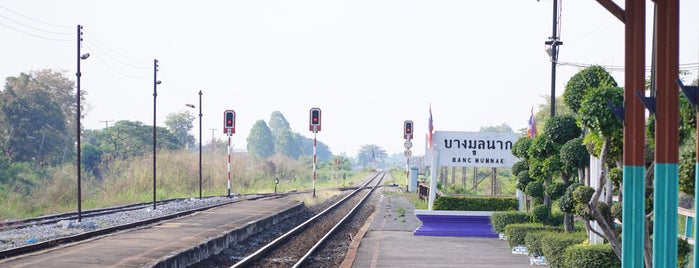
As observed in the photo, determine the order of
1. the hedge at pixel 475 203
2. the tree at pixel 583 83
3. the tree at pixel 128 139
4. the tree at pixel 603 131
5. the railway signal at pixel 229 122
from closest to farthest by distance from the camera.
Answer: the tree at pixel 603 131
the tree at pixel 583 83
the hedge at pixel 475 203
the railway signal at pixel 229 122
the tree at pixel 128 139

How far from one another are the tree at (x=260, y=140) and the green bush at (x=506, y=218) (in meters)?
129

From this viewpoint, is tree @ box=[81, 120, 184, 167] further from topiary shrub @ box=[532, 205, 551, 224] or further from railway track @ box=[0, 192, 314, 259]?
topiary shrub @ box=[532, 205, 551, 224]

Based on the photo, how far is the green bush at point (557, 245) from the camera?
11.4 m

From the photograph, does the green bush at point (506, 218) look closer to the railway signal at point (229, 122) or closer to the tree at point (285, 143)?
the railway signal at point (229, 122)

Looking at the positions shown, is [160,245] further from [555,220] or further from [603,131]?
[603,131]

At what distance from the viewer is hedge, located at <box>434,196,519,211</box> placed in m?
19.3

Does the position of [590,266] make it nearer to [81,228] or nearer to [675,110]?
[675,110]

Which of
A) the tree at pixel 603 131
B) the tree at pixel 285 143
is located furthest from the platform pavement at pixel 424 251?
the tree at pixel 285 143

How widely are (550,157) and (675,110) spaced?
782 centimetres

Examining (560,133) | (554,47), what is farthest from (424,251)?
(554,47)

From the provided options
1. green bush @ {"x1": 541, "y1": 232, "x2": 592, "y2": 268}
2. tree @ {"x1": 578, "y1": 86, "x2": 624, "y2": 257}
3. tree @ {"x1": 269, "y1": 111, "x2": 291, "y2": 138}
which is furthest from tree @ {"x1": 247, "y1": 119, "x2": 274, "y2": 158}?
tree @ {"x1": 578, "y1": 86, "x2": 624, "y2": 257}

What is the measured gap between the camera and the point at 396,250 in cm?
1650

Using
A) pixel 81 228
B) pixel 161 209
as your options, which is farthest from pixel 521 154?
pixel 161 209

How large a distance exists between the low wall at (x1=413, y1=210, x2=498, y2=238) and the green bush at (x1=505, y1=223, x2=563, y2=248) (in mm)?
3741
